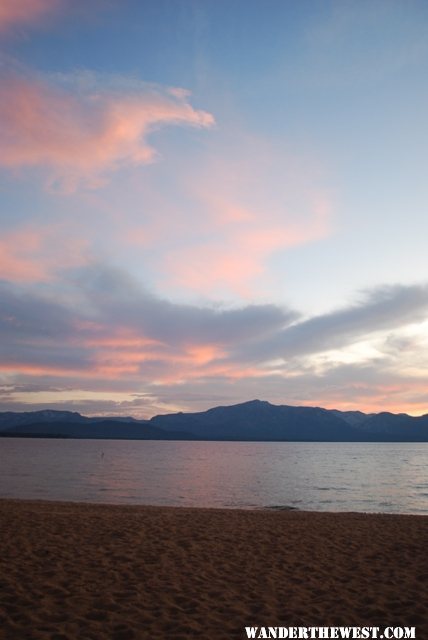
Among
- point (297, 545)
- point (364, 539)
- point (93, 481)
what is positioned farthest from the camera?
point (93, 481)

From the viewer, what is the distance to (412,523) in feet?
67.9

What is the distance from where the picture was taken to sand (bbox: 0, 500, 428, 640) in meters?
7.60

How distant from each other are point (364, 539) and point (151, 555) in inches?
302

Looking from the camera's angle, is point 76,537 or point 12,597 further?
point 76,537

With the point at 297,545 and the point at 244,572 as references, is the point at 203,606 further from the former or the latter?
the point at 297,545

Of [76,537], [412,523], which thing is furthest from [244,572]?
[412,523]

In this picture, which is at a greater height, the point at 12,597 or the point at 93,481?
the point at 12,597

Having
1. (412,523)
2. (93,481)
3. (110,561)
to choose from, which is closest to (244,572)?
(110,561)

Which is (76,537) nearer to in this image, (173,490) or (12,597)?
(12,597)

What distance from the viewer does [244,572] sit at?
10.7 metres

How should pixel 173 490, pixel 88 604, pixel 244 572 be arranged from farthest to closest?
1. pixel 173 490
2. pixel 244 572
3. pixel 88 604

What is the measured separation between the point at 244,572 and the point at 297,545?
382cm

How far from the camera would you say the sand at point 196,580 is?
7.60 metres

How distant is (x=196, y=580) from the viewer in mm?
9945
